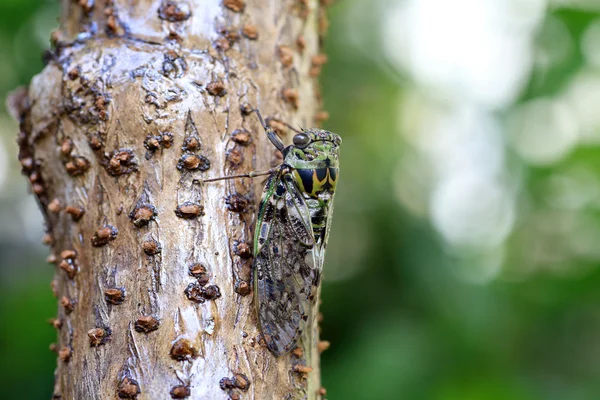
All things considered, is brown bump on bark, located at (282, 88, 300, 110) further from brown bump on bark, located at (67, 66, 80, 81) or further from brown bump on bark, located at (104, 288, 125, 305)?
brown bump on bark, located at (104, 288, 125, 305)

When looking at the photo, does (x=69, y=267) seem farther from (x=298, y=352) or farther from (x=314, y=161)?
(x=314, y=161)

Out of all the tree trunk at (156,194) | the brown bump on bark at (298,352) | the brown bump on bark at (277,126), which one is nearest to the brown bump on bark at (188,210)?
the tree trunk at (156,194)

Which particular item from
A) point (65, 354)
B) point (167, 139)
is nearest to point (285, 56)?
point (167, 139)

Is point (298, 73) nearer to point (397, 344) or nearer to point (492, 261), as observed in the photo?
point (397, 344)

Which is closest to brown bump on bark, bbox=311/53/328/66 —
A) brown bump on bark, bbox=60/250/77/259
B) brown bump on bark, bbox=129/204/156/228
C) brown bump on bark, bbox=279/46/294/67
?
brown bump on bark, bbox=279/46/294/67

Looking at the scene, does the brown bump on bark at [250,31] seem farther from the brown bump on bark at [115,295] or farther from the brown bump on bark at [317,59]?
the brown bump on bark at [115,295]

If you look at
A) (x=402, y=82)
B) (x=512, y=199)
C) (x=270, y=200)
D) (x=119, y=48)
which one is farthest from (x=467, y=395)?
(x=402, y=82)
